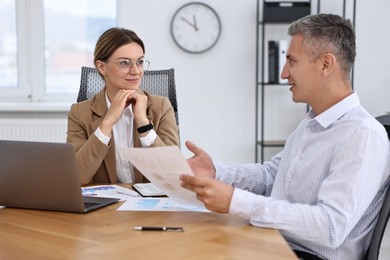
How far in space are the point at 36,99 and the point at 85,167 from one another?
Answer: 2683 mm

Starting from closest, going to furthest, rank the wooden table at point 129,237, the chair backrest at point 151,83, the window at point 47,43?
the wooden table at point 129,237
the chair backrest at point 151,83
the window at point 47,43

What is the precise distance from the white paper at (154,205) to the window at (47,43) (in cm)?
305

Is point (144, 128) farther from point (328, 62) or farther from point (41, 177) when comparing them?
point (328, 62)

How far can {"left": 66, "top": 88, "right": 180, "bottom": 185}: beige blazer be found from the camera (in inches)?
82.2

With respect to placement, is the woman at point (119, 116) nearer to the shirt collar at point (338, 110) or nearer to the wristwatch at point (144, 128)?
the wristwatch at point (144, 128)

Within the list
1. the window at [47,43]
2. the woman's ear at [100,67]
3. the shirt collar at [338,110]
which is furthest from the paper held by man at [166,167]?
the window at [47,43]

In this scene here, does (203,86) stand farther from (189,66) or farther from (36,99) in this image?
(36,99)

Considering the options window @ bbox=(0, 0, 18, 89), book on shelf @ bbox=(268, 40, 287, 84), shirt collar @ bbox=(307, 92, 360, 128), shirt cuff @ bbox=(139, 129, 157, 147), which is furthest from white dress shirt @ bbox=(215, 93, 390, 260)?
window @ bbox=(0, 0, 18, 89)

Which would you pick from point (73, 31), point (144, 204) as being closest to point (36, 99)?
point (73, 31)

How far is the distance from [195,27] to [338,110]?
9.63 ft

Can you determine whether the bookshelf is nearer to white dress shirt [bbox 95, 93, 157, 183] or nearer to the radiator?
the radiator

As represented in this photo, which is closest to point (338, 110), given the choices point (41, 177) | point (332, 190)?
point (332, 190)

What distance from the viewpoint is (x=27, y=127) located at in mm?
4312

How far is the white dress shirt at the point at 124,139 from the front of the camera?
2230 mm
